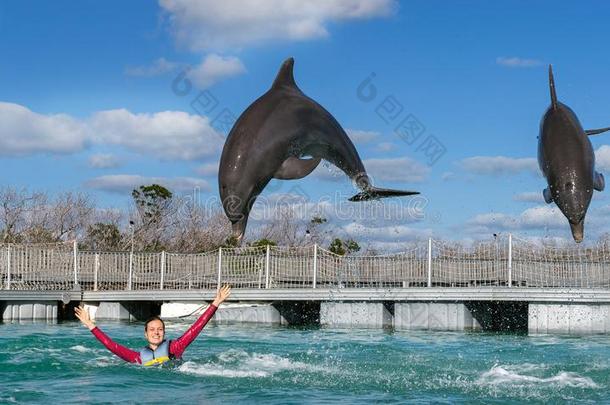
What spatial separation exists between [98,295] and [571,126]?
53.5 ft

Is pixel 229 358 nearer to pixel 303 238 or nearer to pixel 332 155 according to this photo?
pixel 332 155

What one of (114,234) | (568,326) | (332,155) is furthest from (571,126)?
(114,234)

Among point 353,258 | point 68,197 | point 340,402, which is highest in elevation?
point 68,197

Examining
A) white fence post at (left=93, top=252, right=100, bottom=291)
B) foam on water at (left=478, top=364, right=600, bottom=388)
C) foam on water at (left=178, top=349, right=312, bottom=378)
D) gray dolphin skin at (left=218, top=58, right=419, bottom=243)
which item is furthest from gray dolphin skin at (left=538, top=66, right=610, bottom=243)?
white fence post at (left=93, top=252, right=100, bottom=291)

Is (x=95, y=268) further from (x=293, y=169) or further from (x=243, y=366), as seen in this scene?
(x=293, y=169)

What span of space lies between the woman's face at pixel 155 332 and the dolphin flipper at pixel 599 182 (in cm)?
514

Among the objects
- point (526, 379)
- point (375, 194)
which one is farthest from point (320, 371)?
point (375, 194)

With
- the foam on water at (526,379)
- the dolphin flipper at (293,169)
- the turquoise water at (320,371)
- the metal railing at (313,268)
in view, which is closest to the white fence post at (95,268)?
the metal railing at (313,268)

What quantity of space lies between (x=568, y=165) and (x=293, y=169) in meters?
2.27

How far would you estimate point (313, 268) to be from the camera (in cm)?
2158

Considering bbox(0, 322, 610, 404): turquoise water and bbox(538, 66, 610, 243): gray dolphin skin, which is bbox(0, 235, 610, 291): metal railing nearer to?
bbox(0, 322, 610, 404): turquoise water

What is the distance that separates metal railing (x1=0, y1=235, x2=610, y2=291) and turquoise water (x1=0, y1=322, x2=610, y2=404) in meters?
3.25

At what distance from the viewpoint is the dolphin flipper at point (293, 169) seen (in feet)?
24.8

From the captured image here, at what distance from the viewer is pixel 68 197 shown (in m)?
42.2
